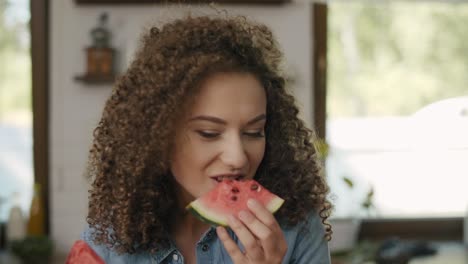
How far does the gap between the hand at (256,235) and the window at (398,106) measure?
7.91ft

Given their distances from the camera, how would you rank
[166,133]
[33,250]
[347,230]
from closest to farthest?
[166,133] < [33,250] < [347,230]

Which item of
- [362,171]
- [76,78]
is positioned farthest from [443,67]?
[76,78]

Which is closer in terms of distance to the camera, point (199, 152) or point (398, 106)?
point (199, 152)

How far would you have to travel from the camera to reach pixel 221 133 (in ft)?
3.48

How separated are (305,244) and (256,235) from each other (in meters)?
0.26

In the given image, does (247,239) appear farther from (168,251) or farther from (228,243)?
(168,251)

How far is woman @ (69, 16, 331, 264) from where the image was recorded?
106 centimetres

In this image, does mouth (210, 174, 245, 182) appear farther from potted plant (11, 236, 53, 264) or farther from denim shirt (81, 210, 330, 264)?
potted plant (11, 236, 53, 264)

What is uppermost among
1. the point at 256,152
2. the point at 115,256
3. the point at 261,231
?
the point at 256,152

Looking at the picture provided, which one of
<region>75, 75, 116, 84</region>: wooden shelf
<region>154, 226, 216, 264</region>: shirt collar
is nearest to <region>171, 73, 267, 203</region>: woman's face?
<region>154, 226, 216, 264</region>: shirt collar

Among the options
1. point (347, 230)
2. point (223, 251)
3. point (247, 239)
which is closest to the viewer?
point (247, 239)

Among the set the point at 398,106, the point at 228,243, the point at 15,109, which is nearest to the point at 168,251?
the point at 228,243

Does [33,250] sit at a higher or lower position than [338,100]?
lower

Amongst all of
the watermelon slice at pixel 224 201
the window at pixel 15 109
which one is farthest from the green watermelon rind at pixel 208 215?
the window at pixel 15 109
